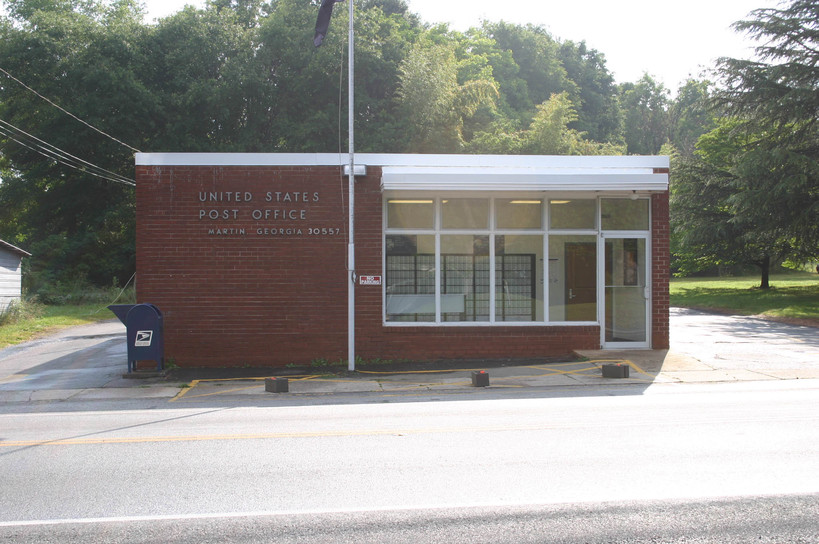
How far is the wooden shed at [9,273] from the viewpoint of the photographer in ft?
84.6

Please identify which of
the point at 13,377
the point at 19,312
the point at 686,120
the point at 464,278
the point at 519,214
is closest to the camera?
the point at 13,377

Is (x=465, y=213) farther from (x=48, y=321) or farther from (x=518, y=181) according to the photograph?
(x=48, y=321)

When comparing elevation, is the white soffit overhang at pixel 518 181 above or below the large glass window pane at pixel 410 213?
above

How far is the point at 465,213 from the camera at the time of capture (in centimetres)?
1402

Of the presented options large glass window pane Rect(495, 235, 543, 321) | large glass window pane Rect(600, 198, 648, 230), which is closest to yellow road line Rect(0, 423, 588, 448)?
large glass window pane Rect(495, 235, 543, 321)

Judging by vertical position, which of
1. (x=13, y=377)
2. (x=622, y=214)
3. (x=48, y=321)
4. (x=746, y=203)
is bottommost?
(x=13, y=377)

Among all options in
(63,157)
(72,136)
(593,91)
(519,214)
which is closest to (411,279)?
(519,214)

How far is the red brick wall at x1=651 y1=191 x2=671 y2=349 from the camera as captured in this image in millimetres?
13812

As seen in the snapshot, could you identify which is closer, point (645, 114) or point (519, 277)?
point (519, 277)

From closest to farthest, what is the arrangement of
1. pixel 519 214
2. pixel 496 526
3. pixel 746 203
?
pixel 496 526 < pixel 519 214 < pixel 746 203

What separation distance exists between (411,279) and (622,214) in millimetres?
4764

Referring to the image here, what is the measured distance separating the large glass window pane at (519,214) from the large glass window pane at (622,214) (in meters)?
1.39

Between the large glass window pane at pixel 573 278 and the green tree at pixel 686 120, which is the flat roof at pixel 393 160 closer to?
the large glass window pane at pixel 573 278

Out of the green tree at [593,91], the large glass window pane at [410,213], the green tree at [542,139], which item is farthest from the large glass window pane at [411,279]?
the green tree at [593,91]
